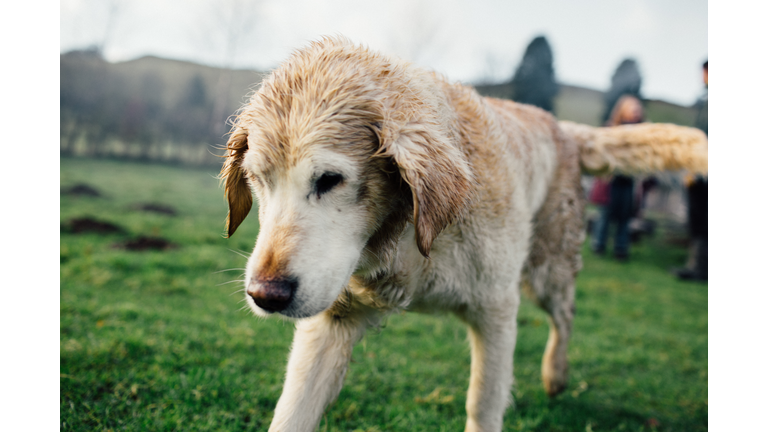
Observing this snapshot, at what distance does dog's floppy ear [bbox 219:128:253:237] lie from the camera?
5.60ft

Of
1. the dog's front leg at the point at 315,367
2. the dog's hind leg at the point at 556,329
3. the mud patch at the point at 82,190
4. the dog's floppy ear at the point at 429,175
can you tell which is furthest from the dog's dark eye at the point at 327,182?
the mud patch at the point at 82,190

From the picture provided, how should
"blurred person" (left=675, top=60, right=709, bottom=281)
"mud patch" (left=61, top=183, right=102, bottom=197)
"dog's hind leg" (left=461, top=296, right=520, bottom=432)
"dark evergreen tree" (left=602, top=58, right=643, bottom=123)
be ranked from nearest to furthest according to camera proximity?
1. "dog's hind leg" (left=461, top=296, right=520, bottom=432)
2. "blurred person" (left=675, top=60, right=709, bottom=281)
3. "mud patch" (left=61, top=183, right=102, bottom=197)
4. "dark evergreen tree" (left=602, top=58, right=643, bottom=123)

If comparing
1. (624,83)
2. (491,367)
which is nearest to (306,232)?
(491,367)

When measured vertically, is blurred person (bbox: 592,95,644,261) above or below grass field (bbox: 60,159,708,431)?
above

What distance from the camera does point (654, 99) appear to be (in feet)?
23.7

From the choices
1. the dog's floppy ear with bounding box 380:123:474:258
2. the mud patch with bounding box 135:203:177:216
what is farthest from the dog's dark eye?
the mud patch with bounding box 135:203:177:216

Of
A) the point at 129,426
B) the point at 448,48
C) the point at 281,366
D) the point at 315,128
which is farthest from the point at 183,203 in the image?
the point at 315,128

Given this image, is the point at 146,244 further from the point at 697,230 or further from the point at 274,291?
the point at 697,230

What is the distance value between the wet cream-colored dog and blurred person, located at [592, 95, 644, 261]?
5.34m

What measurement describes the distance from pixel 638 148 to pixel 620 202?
487 centimetres

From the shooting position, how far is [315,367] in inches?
74.9

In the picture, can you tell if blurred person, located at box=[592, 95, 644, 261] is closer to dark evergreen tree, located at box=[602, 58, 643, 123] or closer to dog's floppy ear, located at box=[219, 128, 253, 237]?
dark evergreen tree, located at box=[602, 58, 643, 123]

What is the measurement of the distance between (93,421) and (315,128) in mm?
1928

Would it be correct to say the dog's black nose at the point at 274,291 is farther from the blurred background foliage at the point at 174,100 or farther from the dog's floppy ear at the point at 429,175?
the blurred background foliage at the point at 174,100
